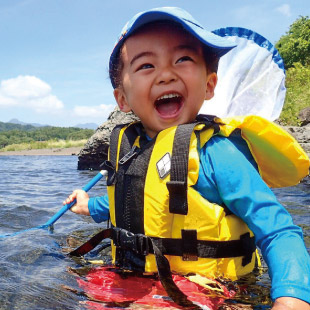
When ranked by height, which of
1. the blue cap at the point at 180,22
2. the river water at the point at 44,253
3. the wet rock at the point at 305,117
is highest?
the wet rock at the point at 305,117

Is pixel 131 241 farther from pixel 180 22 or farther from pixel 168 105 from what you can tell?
pixel 180 22

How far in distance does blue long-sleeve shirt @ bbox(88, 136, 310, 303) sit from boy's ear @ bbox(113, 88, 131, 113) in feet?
2.20

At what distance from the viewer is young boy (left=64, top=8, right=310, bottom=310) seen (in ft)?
5.68

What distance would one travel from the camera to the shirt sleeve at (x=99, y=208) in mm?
2836

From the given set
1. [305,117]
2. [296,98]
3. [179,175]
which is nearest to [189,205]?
[179,175]

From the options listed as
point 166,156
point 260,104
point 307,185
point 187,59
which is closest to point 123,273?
point 166,156

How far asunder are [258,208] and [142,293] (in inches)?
28.0

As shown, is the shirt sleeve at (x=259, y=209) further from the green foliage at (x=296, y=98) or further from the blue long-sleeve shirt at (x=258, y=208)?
the green foliage at (x=296, y=98)

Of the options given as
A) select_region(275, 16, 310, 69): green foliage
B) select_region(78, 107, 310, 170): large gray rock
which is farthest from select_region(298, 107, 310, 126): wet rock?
select_region(275, 16, 310, 69): green foliage

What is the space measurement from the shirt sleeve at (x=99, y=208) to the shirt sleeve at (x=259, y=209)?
45.5 inches

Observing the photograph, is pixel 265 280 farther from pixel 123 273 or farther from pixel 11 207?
pixel 11 207

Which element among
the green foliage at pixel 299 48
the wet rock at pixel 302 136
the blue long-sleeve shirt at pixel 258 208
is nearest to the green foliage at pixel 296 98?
the wet rock at pixel 302 136

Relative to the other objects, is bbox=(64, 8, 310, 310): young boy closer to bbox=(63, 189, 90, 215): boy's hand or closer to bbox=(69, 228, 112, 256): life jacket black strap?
bbox=(69, 228, 112, 256): life jacket black strap

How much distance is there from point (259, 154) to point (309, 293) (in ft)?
2.63
